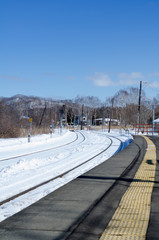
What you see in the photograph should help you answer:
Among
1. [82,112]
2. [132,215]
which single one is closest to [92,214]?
[132,215]

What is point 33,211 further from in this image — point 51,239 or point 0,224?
point 51,239

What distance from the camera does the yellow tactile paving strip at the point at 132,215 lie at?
464 cm

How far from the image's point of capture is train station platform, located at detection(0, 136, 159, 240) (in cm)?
464

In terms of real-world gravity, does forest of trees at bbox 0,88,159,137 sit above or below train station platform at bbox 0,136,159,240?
above

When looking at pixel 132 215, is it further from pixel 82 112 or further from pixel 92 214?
pixel 82 112

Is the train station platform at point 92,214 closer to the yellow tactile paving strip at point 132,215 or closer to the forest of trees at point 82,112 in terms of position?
the yellow tactile paving strip at point 132,215

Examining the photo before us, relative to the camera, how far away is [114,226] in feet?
16.5

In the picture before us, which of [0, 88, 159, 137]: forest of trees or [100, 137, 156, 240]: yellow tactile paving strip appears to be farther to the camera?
[0, 88, 159, 137]: forest of trees

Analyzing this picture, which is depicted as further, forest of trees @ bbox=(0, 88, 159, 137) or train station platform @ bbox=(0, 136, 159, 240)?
forest of trees @ bbox=(0, 88, 159, 137)

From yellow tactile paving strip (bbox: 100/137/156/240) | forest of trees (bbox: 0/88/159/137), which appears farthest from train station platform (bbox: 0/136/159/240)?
forest of trees (bbox: 0/88/159/137)

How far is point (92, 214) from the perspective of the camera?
5629 millimetres

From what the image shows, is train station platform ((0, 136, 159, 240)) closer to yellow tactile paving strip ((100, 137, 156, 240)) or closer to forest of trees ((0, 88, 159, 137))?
yellow tactile paving strip ((100, 137, 156, 240))

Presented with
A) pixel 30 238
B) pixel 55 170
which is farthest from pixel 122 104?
pixel 30 238

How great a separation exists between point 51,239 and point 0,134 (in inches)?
1208
